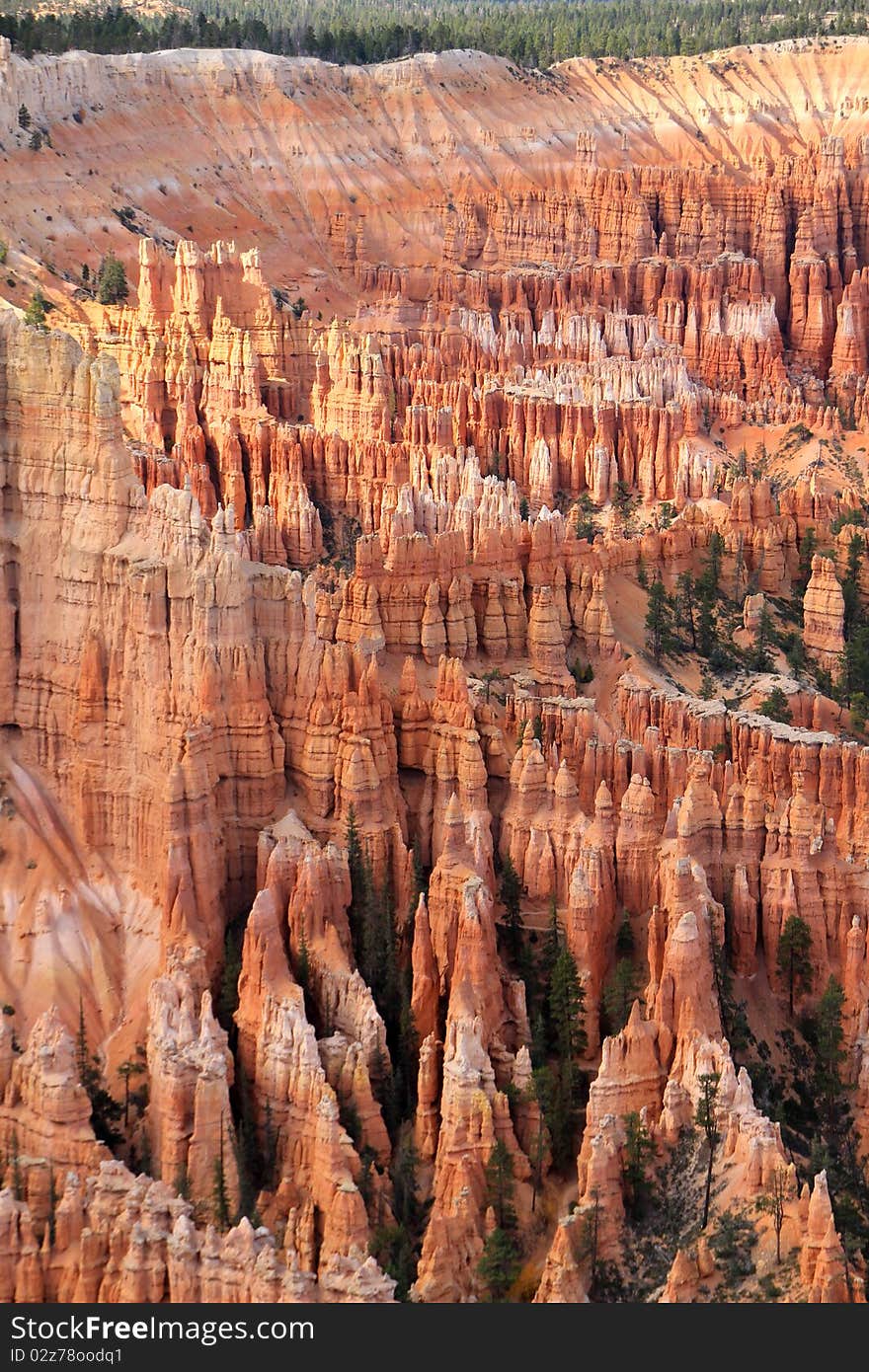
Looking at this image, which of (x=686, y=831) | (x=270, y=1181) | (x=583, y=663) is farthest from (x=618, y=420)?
(x=270, y=1181)

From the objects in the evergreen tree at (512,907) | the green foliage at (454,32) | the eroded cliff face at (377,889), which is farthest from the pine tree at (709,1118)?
the green foliage at (454,32)

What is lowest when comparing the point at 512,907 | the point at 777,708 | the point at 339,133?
the point at 512,907

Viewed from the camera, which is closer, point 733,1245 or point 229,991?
point 733,1245

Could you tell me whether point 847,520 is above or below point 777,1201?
above

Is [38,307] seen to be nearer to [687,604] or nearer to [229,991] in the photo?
[687,604]

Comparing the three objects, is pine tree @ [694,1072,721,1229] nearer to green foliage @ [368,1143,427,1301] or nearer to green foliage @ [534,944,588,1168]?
green foliage @ [534,944,588,1168]

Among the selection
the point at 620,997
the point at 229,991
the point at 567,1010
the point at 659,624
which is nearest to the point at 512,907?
the point at 567,1010

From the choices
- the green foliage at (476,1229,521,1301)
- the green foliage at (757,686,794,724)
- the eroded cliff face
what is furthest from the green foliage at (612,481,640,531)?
the green foliage at (476,1229,521,1301)
